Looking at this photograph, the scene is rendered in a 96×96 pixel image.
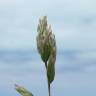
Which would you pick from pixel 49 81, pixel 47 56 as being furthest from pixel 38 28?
pixel 49 81

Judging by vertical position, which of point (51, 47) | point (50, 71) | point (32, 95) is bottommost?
point (32, 95)

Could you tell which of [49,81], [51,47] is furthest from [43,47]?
[49,81]

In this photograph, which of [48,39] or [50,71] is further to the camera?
[50,71]

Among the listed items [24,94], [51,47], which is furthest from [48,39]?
[24,94]

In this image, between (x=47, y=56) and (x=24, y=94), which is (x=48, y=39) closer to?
(x=47, y=56)

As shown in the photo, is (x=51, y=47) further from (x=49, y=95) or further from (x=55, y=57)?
(x=49, y=95)

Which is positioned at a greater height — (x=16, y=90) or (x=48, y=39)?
(x=48, y=39)

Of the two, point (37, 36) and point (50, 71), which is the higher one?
point (37, 36)

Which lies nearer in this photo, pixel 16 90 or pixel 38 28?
pixel 38 28
